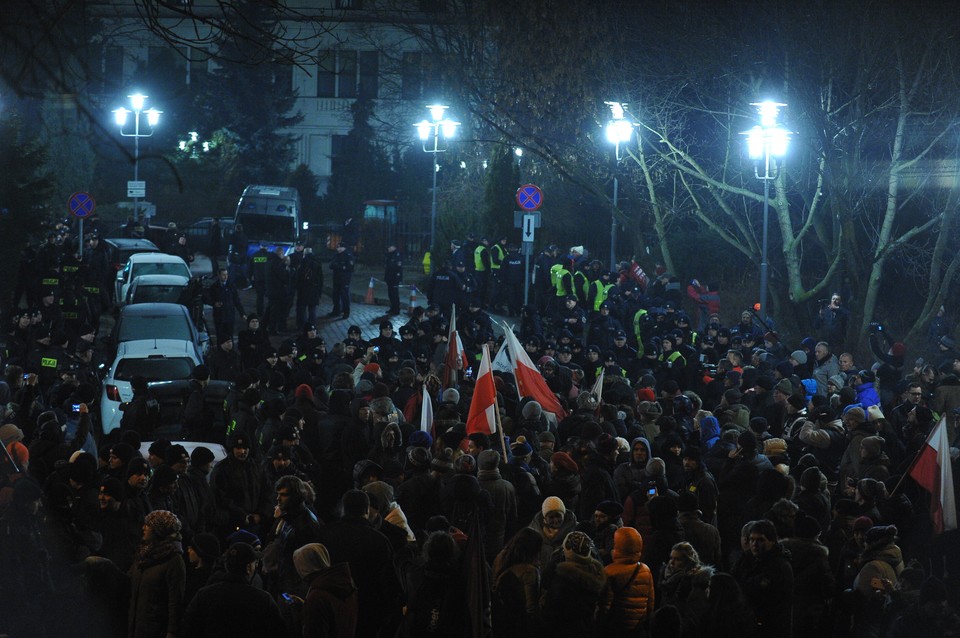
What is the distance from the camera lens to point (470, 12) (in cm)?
3609

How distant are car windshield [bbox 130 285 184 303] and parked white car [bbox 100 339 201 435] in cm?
637

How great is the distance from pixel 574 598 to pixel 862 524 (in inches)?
96.0

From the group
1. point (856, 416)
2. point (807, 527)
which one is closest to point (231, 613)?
point (807, 527)

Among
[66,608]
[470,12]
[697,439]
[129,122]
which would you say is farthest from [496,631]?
[129,122]

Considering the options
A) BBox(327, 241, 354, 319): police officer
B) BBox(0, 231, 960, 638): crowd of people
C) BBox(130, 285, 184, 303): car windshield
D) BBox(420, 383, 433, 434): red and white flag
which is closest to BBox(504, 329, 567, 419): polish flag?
BBox(0, 231, 960, 638): crowd of people

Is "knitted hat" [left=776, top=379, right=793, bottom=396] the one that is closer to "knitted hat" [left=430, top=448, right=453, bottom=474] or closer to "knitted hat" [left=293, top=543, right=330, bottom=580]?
"knitted hat" [left=430, top=448, right=453, bottom=474]

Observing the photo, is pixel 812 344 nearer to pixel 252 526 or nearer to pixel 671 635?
pixel 252 526

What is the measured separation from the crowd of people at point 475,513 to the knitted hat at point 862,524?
0.05ft

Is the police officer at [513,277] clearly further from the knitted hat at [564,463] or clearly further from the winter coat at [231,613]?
the winter coat at [231,613]

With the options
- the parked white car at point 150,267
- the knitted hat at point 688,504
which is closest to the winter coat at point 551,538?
the knitted hat at point 688,504

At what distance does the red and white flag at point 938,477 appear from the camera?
33.0 ft

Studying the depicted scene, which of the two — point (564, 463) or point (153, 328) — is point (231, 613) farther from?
point (153, 328)

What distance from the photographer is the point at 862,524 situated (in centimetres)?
864

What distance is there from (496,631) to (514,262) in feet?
69.5
